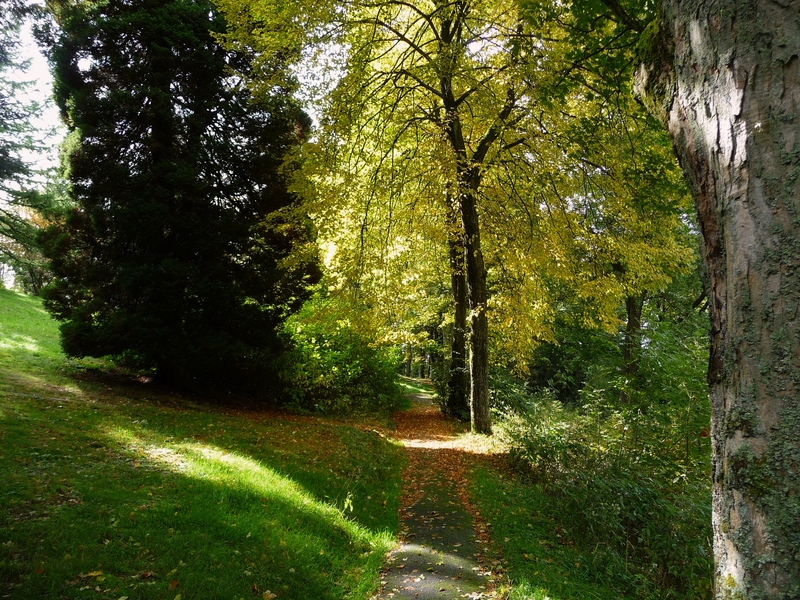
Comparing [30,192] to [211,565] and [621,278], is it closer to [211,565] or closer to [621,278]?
[211,565]

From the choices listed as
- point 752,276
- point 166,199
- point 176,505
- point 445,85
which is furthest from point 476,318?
point 752,276

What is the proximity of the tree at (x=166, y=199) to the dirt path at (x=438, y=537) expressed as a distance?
536 cm

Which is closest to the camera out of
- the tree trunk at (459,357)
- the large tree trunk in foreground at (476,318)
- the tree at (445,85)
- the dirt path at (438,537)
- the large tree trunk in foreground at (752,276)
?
the large tree trunk in foreground at (752,276)

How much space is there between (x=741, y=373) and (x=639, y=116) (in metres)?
6.44

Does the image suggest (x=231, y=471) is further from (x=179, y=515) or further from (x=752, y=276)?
(x=752, y=276)

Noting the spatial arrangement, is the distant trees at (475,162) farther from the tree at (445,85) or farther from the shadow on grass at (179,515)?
the shadow on grass at (179,515)

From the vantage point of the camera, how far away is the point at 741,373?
171cm

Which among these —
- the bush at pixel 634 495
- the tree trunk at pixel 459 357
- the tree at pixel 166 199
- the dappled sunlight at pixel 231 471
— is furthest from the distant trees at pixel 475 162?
A: the dappled sunlight at pixel 231 471

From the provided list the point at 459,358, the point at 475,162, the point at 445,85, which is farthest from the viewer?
the point at 459,358

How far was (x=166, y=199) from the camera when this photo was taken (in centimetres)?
1077

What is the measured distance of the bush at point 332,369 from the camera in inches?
517

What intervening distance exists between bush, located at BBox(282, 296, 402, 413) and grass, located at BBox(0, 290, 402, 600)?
413 centimetres

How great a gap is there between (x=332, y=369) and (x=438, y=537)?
848 cm

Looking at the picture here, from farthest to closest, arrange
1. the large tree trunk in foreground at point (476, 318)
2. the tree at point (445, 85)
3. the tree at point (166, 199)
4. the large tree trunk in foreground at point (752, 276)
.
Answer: the large tree trunk in foreground at point (476, 318) → the tree at point (166, 199) → the tree at point (445, 85) → the large tree trunk in foreground at point (752, 276)
